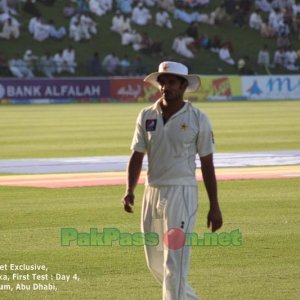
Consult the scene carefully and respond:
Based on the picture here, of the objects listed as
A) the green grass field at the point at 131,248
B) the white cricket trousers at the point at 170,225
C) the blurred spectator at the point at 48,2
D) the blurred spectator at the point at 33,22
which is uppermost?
the white cricket trousers at the point at 170,225

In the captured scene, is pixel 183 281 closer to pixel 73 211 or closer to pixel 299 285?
pixel 299 285

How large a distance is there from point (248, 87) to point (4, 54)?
9788 millimetres

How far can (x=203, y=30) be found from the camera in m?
49.0

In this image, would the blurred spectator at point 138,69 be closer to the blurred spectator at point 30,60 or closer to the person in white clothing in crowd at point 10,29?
the blurred spectator at point 30,60

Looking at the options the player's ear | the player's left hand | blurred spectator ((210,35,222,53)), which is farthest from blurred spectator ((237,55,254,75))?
the player's left hand

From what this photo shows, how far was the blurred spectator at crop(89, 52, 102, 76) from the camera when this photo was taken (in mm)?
43656

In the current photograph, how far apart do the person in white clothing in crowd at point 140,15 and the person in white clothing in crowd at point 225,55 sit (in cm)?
354

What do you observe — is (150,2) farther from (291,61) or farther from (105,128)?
(105,128)

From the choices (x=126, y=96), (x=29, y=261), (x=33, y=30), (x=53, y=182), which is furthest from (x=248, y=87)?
(x=29, y=261)

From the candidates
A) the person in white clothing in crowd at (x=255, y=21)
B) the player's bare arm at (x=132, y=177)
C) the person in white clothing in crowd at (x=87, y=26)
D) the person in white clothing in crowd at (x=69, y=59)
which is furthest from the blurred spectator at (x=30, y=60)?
the player's bare arm at (x=132, y=177)

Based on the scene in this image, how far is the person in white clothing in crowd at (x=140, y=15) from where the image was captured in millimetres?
47812

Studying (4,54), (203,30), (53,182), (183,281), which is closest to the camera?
(183,281)

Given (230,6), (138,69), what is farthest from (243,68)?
(230,6)

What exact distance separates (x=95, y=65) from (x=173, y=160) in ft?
119
